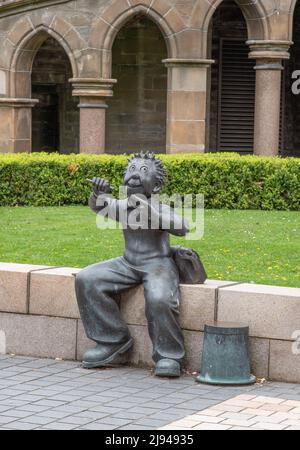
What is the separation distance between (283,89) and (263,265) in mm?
14027

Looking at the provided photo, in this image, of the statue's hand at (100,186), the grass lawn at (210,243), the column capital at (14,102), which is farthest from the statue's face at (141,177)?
the column capital at (14,102)

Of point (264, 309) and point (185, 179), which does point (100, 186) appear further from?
point (185, 179)

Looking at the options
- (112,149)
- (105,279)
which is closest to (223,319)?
(105,279)

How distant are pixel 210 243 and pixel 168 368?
12.7 ft

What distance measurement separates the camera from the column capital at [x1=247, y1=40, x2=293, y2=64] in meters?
19.6

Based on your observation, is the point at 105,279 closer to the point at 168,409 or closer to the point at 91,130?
the point at 168,409

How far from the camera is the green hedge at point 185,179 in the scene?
17062 millimetres

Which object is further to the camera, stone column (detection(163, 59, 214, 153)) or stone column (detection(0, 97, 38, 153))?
stone column (detection(0, 97, 38, 153))

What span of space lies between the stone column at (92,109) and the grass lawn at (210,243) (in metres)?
4.08

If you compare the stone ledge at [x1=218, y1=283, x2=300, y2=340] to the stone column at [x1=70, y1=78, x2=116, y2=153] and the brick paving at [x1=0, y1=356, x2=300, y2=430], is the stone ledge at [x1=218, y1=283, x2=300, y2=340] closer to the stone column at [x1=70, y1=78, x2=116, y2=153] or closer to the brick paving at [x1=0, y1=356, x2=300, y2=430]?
the brick paving at [x1=0, y1=356, x2=300, y2=430]

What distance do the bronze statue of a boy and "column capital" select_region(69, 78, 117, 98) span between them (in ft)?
34.4

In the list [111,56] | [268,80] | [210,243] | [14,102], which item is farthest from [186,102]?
[210,243]

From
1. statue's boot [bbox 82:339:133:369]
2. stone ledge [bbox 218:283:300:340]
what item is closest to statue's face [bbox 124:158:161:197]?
stone ledge [bbox 218:283:300:340]

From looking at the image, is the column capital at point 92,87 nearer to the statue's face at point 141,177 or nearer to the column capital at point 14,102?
the column capital at point 14,102
